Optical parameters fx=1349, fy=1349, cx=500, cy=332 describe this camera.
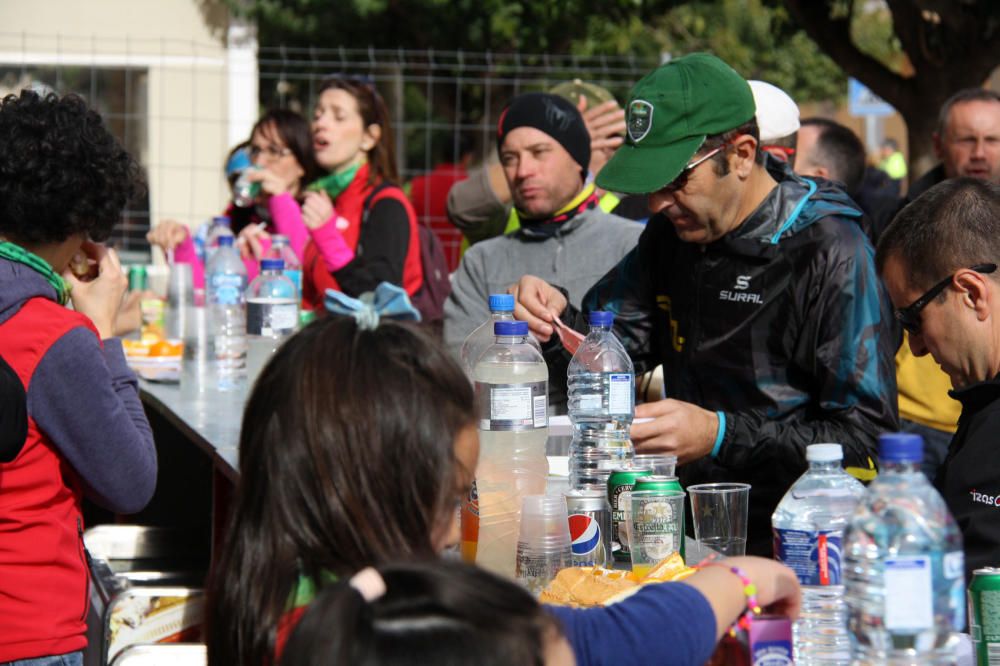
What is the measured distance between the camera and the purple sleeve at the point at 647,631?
6.65 feet

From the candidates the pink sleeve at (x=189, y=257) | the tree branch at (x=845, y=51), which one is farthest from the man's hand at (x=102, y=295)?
the tree branch at (x=845, y=51)

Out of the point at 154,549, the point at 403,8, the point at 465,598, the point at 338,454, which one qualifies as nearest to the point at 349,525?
the point at 338,454

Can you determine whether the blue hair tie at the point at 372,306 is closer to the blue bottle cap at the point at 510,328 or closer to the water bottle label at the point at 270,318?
the blue bottle cap at the point at 510,328

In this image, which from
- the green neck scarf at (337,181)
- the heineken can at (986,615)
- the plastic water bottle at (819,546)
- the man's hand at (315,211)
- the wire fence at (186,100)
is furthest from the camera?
the wire fence at (186,100)

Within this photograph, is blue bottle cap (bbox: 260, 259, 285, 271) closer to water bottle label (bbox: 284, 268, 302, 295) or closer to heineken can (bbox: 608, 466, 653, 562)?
water bottle label (bbox: 284, 268, 302, 295)

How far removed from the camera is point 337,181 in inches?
288

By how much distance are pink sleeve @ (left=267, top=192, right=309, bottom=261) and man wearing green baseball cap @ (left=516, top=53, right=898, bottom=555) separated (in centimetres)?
413

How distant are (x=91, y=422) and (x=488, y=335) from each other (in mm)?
1242

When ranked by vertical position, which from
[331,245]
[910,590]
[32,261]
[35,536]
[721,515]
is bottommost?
[35,536]

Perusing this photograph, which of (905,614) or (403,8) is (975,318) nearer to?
(905,614)

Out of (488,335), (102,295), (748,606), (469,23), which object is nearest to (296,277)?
(102,295)

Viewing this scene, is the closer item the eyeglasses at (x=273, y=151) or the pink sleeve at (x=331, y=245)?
the pink sleeve at (x=331, y=245)

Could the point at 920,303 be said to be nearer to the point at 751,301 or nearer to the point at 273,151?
the point at 751,301

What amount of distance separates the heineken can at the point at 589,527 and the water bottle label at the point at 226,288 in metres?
4.08
